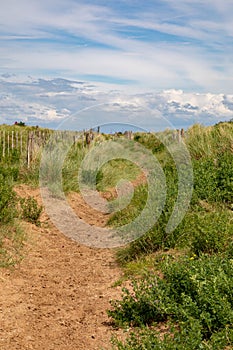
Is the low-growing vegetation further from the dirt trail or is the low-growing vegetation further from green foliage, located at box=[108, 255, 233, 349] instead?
the dirt trail

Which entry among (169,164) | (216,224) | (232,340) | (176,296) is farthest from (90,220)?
(232,340)

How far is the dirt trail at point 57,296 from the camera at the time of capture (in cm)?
488

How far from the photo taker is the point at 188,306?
4.48 m

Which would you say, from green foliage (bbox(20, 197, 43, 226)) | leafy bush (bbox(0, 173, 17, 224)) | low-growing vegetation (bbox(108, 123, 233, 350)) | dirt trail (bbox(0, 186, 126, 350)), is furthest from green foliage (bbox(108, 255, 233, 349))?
green foliage (bbox(20, 197, 43, 226))

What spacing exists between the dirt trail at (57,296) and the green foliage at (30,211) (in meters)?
0.30

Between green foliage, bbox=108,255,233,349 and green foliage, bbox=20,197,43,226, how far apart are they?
4220 mm

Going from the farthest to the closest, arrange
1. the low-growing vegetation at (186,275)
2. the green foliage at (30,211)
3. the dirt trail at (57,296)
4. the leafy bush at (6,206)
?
the green foliage at (30,211) < the leafy bush at (6,206) < the dirt trail at (57,296) < the low-growing vegetation at (186,275)

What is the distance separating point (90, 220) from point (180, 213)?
12.3ft

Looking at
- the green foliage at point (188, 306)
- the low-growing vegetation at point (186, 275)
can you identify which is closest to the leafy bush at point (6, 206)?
the low-growing vegetation at point (186, 275)

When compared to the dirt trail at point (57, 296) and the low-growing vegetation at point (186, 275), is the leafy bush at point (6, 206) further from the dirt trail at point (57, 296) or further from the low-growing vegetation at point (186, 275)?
the low-growing vegetation at point (186, 275)

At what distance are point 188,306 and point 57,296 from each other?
7.37 ft

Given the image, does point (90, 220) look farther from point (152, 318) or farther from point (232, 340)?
point (232, 340)

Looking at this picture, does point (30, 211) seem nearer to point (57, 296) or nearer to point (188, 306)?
point (57, 296)

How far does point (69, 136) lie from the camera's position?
16594 millimetres
